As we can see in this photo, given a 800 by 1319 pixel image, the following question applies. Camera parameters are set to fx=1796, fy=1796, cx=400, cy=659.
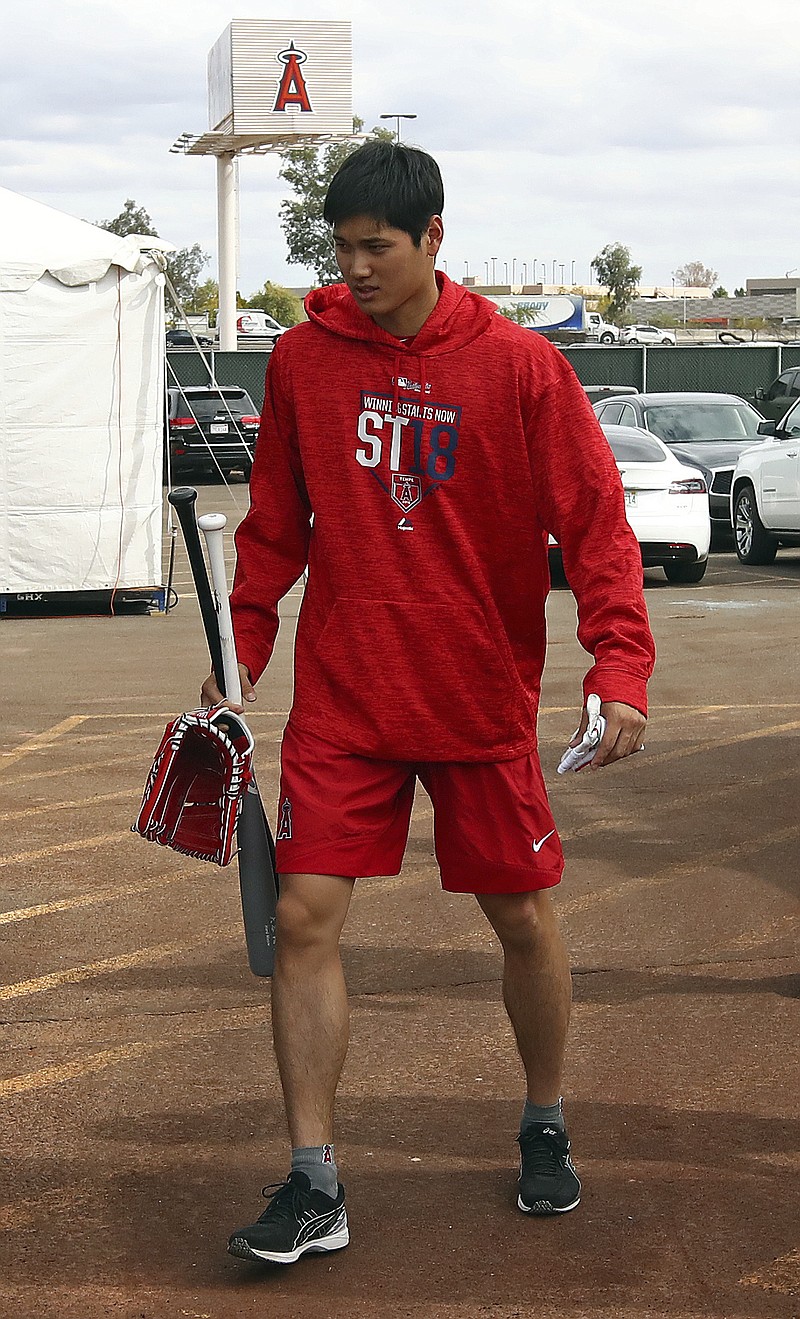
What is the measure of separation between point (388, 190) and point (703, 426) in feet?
57.6

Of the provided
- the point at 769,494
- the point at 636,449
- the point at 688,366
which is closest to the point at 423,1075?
the point at 636,449

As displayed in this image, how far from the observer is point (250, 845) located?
3.72m

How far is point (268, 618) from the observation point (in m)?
3.91

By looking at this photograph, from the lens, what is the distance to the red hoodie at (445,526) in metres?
3.54

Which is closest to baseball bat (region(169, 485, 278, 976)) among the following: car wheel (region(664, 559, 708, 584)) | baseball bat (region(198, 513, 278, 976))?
baseball bat (region(198, 513, 278, 976))

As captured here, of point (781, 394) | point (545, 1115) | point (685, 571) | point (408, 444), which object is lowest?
point (685, 571)

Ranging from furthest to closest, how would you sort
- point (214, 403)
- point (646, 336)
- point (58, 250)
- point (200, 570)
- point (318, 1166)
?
point (646, 336), point (214, 403), point (58, 250), point (200, 570), point (318, 1166)

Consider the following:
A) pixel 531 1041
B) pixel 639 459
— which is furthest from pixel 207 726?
pixel 639 459

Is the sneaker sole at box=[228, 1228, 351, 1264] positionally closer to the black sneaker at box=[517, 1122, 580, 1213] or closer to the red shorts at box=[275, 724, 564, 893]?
the black sneaker at box=[517, 1122, 580, 1213]

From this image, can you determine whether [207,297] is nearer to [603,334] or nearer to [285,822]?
[603,334]

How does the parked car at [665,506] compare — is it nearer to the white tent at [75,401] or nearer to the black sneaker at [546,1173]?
the white tent at [75,401]

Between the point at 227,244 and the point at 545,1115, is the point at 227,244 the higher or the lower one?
the higher one

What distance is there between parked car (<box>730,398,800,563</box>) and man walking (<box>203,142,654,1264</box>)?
13606 millimetres

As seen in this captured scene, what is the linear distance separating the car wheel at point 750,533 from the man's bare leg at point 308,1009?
48.6ft
